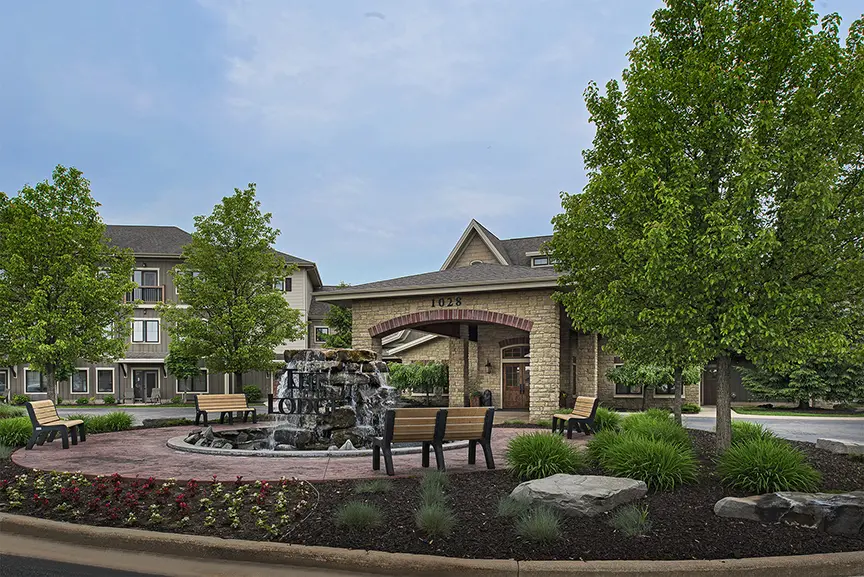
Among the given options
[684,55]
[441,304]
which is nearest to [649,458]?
[684,55]

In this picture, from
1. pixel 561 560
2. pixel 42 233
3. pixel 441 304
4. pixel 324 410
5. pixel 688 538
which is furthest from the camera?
pixel 441 304

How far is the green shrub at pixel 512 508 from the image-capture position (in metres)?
6.84

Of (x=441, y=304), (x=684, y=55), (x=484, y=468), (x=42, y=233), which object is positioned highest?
(x=684, y=55)

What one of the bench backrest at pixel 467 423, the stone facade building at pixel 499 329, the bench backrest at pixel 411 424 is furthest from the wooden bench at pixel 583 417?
the bench backrest at pixel 411 424

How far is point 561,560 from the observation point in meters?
5.79

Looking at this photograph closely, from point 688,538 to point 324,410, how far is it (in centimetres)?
785

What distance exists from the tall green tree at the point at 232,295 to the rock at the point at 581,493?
16.4 m

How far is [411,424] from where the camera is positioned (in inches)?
364

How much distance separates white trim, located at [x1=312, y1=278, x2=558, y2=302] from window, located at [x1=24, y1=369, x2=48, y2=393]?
88.8ft

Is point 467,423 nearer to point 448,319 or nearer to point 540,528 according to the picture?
point 540,528

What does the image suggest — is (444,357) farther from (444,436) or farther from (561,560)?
(561,560)

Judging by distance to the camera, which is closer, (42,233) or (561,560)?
(561,560)

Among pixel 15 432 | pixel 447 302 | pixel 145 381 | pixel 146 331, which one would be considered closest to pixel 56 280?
pixel 15 432

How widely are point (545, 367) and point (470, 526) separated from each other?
530 inches
